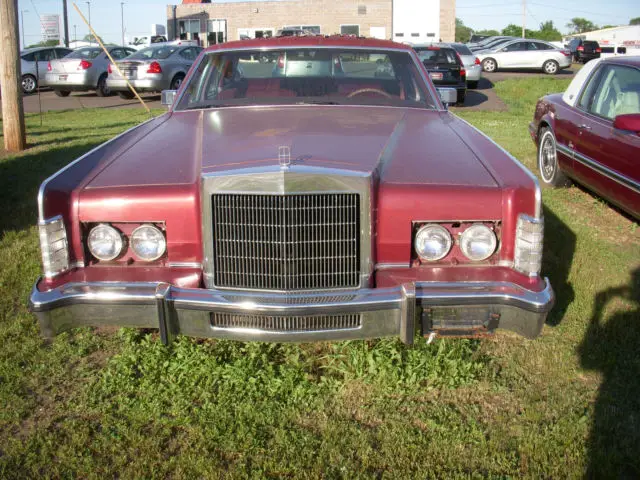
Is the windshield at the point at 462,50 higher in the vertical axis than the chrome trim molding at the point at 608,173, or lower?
higher

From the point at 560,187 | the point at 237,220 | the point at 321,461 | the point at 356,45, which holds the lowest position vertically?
the point at 321,461

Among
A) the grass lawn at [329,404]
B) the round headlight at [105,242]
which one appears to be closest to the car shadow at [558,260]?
the grass lawn at [329,404]

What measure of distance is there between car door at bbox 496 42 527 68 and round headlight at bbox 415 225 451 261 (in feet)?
87.2

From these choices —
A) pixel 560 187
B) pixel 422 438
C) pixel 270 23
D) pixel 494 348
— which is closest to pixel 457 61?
pixel 560 187

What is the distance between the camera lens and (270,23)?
149ft

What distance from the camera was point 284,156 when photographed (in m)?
2.93

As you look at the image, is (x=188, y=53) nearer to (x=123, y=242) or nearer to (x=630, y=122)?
(x=630, y=122)

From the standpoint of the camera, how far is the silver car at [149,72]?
55.5ft

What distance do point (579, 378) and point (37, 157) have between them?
817cm

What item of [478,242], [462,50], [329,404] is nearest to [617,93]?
[478,242]

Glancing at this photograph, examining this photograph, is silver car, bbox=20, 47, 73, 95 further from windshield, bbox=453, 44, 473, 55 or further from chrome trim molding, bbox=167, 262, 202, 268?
chrome trim molding, bbox=167, 262, 202, 268

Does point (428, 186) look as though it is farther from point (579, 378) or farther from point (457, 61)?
point (457, 61)

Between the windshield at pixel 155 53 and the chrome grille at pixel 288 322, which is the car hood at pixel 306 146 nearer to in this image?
the chrome grille at pixel 288 322

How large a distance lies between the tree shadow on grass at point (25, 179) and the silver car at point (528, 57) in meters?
21.7
